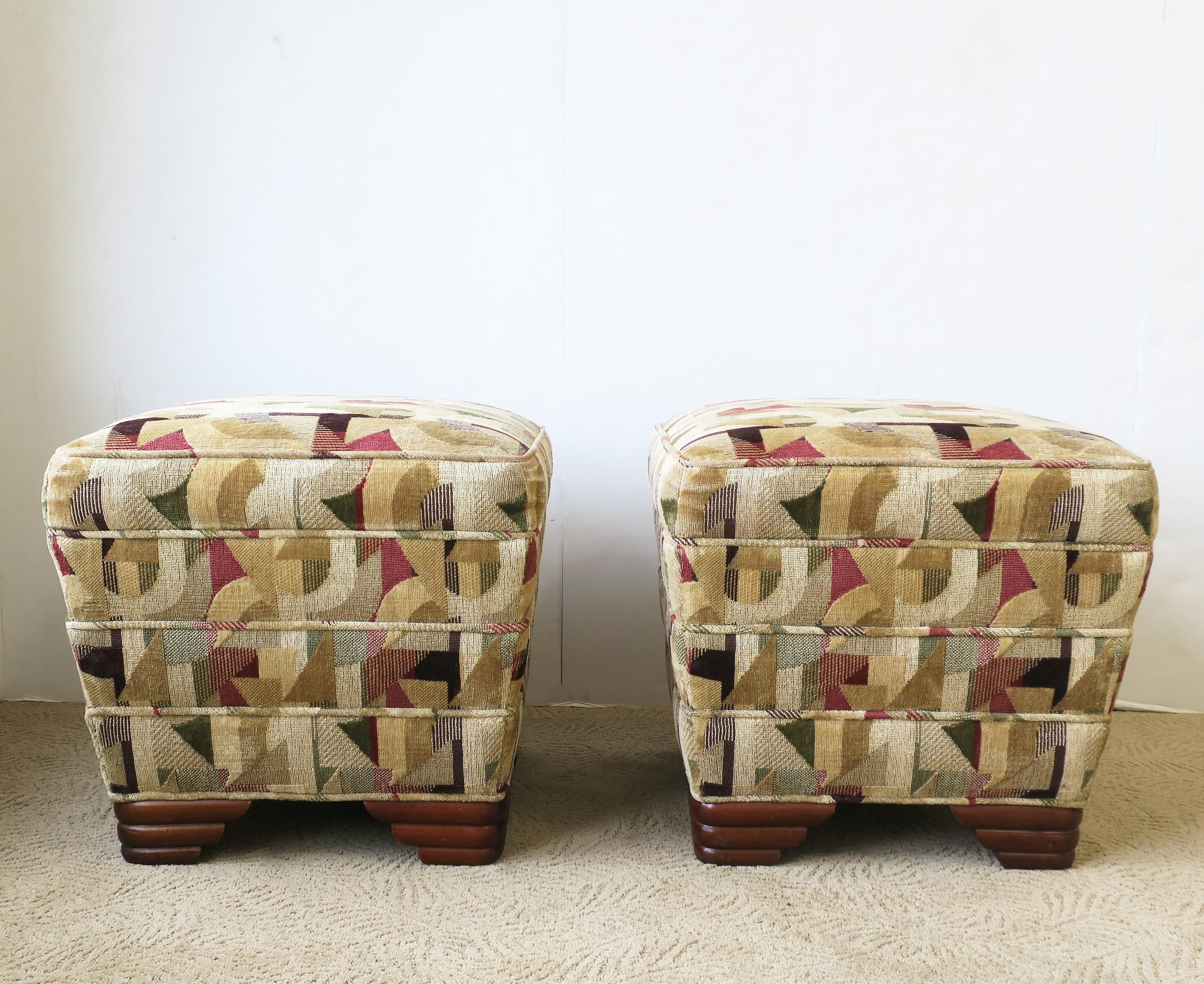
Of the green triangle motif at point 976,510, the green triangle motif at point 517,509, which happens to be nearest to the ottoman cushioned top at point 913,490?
the green triangle motif at point 976,510

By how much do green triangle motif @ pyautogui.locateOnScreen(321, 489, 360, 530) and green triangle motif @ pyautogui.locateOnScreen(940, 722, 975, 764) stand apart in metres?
0.61

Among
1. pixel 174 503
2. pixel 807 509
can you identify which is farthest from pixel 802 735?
pixel 174 503

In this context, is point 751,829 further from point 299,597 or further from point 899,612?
point 299,597

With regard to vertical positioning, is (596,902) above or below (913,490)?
below

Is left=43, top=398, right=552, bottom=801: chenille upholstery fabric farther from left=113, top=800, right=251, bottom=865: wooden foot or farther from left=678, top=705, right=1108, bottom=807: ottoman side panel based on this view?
left=678, top=705, right=1108, bottom=807: ottoman side panel

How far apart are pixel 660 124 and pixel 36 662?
1.30m

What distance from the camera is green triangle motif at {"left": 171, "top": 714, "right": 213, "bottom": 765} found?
2.83ft

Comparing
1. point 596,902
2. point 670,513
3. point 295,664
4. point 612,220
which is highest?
point 612,220

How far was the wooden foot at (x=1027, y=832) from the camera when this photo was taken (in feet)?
2.95

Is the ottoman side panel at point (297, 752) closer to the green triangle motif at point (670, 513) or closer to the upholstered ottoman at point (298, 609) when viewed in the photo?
the upholstered ottoman at point (298, 609)

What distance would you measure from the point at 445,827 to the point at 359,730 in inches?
5.5

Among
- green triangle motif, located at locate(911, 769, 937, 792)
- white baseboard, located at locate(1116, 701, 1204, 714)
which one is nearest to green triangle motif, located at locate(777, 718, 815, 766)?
green triangle motif, located at locate(911, 769, 937, 792)

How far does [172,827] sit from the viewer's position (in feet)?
2.95

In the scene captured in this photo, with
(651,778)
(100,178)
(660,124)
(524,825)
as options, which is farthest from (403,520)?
(100,178)
